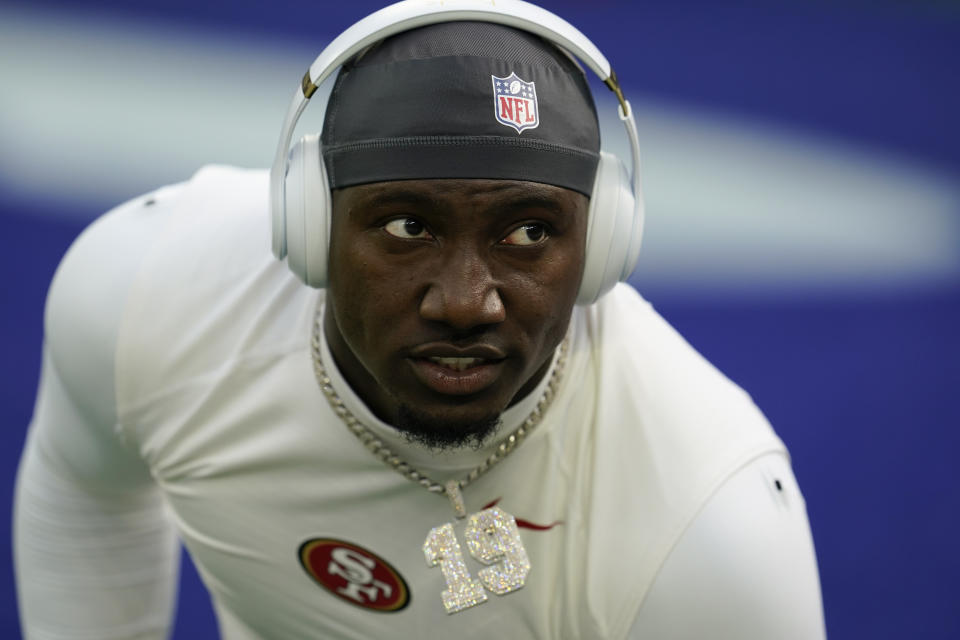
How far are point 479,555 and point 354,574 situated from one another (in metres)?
0.19

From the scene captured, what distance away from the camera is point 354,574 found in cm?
160

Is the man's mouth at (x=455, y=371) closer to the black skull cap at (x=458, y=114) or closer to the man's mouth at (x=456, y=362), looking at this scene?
the man's mouth at (x=456, y=362)

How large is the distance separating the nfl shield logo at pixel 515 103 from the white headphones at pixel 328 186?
0.08 m

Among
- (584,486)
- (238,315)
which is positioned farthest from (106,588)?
(584,486)

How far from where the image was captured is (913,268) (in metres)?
3.83

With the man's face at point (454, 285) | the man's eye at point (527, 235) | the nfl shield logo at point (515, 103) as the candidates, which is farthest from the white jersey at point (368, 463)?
the nfl shield logo at point (515, 103)

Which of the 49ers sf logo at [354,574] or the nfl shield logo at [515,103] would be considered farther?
the 49ers sf logo at [354,574]

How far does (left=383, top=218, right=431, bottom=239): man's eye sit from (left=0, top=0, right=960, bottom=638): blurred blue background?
1718mm

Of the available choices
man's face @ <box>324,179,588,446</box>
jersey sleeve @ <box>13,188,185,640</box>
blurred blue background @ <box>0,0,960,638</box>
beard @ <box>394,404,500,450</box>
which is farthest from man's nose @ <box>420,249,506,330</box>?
blurred blue background @ <box>0,0,960,638</box>

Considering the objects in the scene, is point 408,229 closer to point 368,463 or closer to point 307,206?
point 307,206

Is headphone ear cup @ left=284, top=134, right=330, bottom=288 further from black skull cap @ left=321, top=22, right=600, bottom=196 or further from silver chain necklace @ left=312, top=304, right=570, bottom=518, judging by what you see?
silver chain necklace @ left=312, top=304, right=570, bottom=518

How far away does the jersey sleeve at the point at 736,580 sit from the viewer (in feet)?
4.62

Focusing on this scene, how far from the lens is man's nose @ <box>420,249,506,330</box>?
1284mm

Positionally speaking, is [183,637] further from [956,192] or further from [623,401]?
[956,192]
